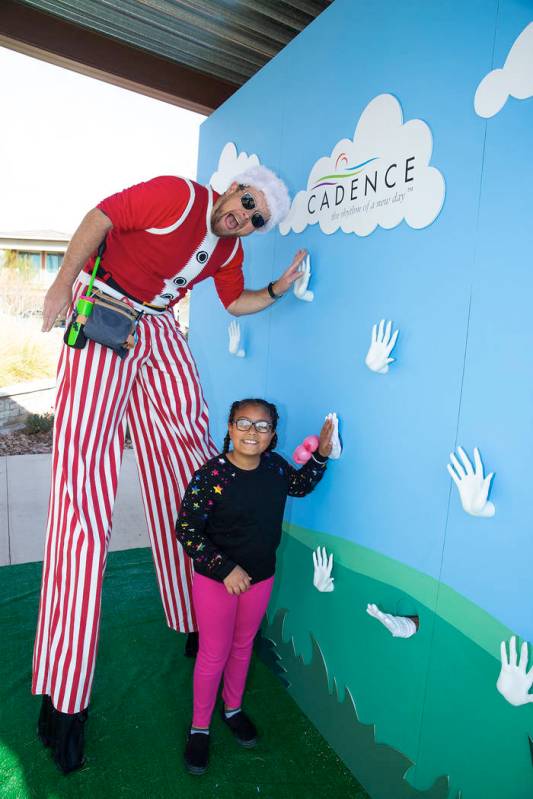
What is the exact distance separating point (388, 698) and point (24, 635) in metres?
1.50

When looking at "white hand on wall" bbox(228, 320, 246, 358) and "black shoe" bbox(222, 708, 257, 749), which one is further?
"white hand on wall" bbox(228, 320, 246, 358)

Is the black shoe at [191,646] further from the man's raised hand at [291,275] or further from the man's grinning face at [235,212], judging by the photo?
the man's grinning face at [235,212]

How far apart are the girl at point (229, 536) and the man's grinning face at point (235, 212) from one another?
0.58 metres

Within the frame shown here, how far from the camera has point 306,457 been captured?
1.67 m

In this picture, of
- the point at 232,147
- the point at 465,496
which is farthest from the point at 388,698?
the point at 232,147

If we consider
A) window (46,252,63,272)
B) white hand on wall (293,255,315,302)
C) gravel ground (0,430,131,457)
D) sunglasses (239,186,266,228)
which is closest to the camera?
sunglasses (239,186,266,228)

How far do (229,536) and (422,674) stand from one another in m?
0.63

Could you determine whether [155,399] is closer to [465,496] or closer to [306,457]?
[306,457]

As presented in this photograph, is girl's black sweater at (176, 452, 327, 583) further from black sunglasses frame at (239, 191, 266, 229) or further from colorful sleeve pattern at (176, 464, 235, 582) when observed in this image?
black sunglasses frame at (239, 191, 266, 229)

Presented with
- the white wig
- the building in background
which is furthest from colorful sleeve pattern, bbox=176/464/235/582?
the building in background

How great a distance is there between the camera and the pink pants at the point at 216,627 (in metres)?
1.56

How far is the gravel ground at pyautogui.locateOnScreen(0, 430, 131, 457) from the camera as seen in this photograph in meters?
5.36

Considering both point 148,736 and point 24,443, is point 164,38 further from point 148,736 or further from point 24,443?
point 24,443

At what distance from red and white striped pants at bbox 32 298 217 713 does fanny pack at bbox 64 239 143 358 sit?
0.06 m
